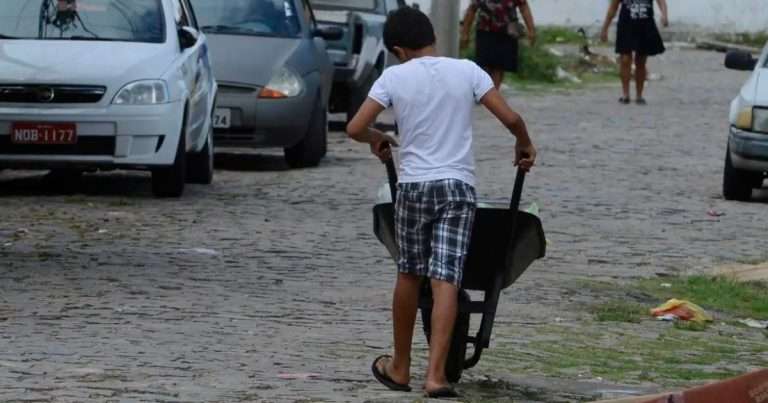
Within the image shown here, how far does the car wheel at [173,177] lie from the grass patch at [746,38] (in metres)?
27.0

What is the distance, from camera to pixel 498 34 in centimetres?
2491

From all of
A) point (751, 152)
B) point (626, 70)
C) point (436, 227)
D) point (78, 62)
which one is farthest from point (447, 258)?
point (626, 70)

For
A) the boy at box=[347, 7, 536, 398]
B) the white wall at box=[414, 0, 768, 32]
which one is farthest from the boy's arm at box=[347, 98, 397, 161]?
the white wall at box=[414, 0, 768, 32]

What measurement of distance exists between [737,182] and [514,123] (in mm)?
8817

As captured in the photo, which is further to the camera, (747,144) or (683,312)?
(747,144)

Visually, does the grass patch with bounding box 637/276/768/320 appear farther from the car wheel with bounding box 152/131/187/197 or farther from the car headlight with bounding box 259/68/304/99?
the car headlight with bounding box 259/68/304/99

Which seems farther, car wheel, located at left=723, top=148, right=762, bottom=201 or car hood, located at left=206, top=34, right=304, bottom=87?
car hood, located at left=206, top=34, right=304, bottom=87

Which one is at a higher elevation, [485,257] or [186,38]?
[485,257]

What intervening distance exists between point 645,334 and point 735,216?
5528 millimetres

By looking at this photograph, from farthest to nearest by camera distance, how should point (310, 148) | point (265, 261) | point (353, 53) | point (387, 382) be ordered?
point (353, 53) → point (310, 148) → point (265, 261) → point (387, 382)

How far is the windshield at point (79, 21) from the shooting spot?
14906 millimetres

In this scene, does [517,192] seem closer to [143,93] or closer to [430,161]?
[430,161]

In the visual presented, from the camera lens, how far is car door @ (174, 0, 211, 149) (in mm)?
15255

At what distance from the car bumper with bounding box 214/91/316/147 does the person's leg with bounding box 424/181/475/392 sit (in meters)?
9.95
